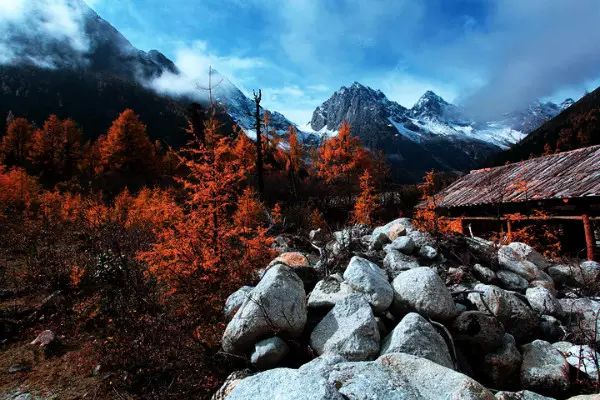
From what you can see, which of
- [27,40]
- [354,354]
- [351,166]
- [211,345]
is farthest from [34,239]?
[27,40]


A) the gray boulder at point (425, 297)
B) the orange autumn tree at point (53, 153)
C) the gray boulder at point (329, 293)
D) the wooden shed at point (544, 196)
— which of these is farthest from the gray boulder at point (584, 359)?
the orange autumn tree at point (53, 153)

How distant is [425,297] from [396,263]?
1.81m

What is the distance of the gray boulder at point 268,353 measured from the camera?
15.8ft

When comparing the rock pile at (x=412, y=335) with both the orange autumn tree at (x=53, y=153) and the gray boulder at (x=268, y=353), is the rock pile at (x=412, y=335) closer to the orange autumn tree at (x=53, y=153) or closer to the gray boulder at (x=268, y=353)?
the gray boulder at (x=268, y=353)

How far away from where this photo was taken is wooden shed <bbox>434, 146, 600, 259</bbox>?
13.0 meters

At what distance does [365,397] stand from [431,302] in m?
2.73

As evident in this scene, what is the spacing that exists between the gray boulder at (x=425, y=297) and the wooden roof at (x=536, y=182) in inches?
382

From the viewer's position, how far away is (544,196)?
1366 centimetres

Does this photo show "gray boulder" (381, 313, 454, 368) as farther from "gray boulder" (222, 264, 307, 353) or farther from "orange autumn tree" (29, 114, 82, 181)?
"orange autumn tree" (29, 114, 82, 181)

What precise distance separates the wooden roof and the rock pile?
8.13 metres

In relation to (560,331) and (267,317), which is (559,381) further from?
(267,317)

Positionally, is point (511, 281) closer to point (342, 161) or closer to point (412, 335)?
point (412, 335)

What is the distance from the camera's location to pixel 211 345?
6.22 meters

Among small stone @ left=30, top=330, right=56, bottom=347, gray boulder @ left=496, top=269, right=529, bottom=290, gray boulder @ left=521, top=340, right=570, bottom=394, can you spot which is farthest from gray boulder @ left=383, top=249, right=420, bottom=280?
small stone @ left=30, top=330, right=56, bottom=347
